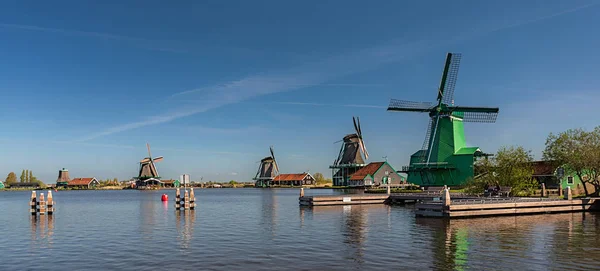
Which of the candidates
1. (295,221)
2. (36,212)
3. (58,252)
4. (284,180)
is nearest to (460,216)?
(295,221)

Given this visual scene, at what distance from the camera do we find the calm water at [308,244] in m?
21.3

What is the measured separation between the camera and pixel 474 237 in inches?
1123

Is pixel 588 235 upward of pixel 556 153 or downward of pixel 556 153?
downward

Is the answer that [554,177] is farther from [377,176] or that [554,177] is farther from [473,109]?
[377,176]

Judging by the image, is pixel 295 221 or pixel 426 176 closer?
pixel 295 221

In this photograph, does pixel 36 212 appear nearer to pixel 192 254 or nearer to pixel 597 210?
pixel 192 254

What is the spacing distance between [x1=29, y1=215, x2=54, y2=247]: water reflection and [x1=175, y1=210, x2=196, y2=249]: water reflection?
25.8 feet

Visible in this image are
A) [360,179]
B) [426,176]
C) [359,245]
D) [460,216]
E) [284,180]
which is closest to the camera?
[359,245]

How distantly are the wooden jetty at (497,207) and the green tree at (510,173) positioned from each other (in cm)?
659

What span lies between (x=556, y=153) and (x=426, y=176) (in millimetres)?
25597

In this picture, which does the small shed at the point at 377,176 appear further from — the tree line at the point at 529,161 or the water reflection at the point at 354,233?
the water reflection at the point at 354,233

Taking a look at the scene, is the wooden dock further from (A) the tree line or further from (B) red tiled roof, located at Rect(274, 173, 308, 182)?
(B) red tiled roof, located at Rect(274, 173, 308, 182)

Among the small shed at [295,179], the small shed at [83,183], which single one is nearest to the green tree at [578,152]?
the small shed at [295,179]

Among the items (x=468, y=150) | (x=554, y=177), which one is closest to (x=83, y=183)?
(x=468, y=150)
